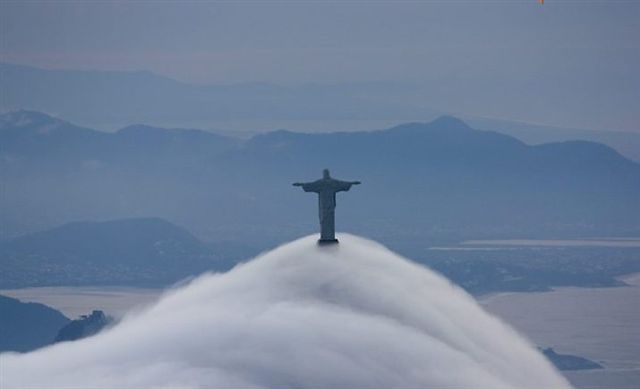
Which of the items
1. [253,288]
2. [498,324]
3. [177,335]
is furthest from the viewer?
[498,324]

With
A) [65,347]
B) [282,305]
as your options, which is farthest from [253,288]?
[65,347]

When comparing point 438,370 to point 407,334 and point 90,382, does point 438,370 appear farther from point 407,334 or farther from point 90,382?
point 90,382

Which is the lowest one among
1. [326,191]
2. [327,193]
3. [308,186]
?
[327,193]

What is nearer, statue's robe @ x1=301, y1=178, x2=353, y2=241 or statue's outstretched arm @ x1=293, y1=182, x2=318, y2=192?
statue's outstretched arm @ x1=293, y1=182, x2=318, y2=192

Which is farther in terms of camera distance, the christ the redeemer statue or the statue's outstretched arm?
the christ the redeemer statue

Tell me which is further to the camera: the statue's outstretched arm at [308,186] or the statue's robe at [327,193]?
the statue's robe at [327,193]

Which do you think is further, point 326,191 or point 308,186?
point 326,191

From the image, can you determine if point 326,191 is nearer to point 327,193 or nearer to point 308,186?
point 327,193

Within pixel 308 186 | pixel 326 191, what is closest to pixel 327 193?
pixel 326 191

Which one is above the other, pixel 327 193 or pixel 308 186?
pixel 308 186

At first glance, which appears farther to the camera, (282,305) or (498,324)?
(498,324)

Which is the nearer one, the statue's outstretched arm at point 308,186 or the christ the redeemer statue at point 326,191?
the statue's outstretched arm at point 308,186
